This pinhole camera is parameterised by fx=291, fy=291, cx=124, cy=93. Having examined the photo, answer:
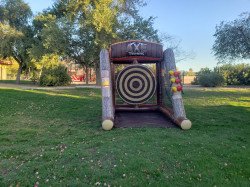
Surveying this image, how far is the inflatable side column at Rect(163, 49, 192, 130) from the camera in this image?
6.46m

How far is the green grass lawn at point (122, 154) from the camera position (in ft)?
12.4

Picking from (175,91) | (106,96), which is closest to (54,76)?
(106,96)

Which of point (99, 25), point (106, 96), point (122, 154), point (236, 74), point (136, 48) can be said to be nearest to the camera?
point (122, 154)

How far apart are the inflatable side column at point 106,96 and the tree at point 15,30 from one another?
59.3 ft

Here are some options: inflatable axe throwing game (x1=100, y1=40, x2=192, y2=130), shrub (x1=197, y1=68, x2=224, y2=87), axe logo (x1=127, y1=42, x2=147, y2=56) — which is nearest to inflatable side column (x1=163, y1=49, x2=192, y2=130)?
inflatable axe throwing game (x1=100, y1=40, x2=192, y2=130)

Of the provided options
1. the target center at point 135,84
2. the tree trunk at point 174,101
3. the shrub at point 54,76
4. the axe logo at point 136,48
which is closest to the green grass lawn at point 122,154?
the tree trunk at point 174,101

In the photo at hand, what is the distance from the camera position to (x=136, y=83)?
28.0ft

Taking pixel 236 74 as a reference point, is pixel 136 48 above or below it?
above

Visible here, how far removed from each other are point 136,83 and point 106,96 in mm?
1792

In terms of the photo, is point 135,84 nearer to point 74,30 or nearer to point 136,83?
point 136,83

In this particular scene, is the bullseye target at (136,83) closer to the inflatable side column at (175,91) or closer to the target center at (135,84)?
the target center at (135,84)

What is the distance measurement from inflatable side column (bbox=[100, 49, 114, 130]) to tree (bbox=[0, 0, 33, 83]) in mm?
18067

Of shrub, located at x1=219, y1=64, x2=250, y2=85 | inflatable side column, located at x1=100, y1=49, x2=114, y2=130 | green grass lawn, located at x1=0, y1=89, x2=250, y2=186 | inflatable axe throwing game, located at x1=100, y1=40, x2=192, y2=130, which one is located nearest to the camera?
green grass lawn, located at x1=0, y1=89, x2=250, y2=186

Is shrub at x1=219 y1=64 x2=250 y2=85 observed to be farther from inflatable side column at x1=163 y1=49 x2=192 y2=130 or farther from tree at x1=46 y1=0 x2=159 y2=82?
inflatable side column at x1=163 y1=49 x2=192 y2=130
